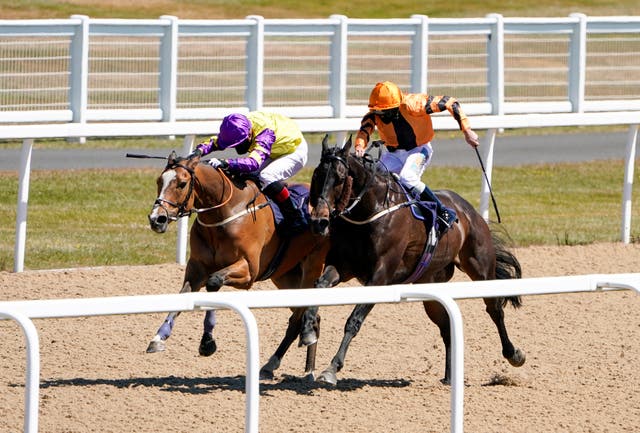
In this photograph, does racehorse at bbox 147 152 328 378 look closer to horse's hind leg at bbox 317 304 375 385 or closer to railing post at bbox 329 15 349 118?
horse's hind leg at bbox 317 304 375 385

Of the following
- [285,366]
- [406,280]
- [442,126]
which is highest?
[442,126]

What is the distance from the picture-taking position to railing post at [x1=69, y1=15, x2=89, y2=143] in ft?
40.0

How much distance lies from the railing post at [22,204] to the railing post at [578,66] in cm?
604

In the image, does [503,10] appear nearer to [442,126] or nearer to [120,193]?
[120,193]

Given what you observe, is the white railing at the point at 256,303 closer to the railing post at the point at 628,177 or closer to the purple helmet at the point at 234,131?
the purple helmet at the point at 234,131

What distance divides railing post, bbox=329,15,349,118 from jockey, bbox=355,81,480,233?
4604 mm

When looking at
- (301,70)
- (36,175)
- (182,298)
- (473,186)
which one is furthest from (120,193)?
(182,298)

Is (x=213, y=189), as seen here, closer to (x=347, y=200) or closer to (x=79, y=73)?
(x=347, y=200)

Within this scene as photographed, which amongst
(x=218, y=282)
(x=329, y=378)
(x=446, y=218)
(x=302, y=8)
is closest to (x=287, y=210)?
(x=218, y=282)

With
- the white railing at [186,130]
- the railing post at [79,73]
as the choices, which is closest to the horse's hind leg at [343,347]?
the white railing at [186,130]

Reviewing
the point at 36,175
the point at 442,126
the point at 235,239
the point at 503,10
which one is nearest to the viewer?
the point at 235,239

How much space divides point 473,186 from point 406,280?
7.33 metres

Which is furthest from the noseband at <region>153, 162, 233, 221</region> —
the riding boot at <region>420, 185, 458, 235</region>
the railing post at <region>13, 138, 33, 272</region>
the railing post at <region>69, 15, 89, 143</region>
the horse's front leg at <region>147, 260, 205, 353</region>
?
the railing post at <region>69, 15, 89, 143</region>

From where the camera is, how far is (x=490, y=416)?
6840 mm
